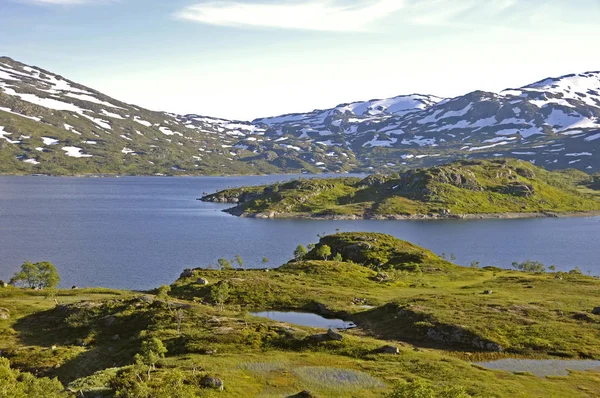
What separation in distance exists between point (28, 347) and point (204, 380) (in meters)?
36.5

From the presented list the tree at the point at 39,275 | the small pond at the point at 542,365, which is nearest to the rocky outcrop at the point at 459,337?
the small pond at the point at 542,365

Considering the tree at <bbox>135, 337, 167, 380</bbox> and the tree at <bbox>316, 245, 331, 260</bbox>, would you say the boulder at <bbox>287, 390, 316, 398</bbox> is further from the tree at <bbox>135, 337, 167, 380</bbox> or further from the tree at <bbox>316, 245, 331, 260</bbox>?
the tree at <bbox>316, 245, 331, 260</bbox>

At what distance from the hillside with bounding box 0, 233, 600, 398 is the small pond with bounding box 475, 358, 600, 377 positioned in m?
0.61

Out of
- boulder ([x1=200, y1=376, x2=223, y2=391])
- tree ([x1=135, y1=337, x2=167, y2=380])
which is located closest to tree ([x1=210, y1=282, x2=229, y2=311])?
tree ([x1=135, y1=337, x2=167, y2=380])

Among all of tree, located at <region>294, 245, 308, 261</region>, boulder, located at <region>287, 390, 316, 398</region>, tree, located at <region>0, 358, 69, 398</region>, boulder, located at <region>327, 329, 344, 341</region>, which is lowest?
tree, located at <region>294, 245, 308, 261</region>

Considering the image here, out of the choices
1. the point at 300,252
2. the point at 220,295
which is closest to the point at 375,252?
the point at 300,252

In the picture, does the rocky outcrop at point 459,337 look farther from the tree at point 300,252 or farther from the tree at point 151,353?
the tree at point 300,252

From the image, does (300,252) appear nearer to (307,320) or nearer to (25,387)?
(307,320)

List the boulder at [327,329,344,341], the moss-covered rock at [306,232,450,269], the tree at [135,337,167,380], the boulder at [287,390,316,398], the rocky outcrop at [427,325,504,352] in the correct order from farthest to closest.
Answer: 1. the moss-covered rock at [306,232,450,269]
2. the rocky outcrop at [427,325,504,352]
3. the boulder at [327,329,344,341]
4. the tree at [135,337,167,380]
5. the boulder at [287,390,316,398]

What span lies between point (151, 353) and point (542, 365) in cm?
5724

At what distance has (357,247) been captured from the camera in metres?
182

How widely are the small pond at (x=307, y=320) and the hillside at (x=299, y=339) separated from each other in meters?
2.39

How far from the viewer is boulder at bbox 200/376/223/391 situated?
59453 mm

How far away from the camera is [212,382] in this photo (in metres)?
59.8
